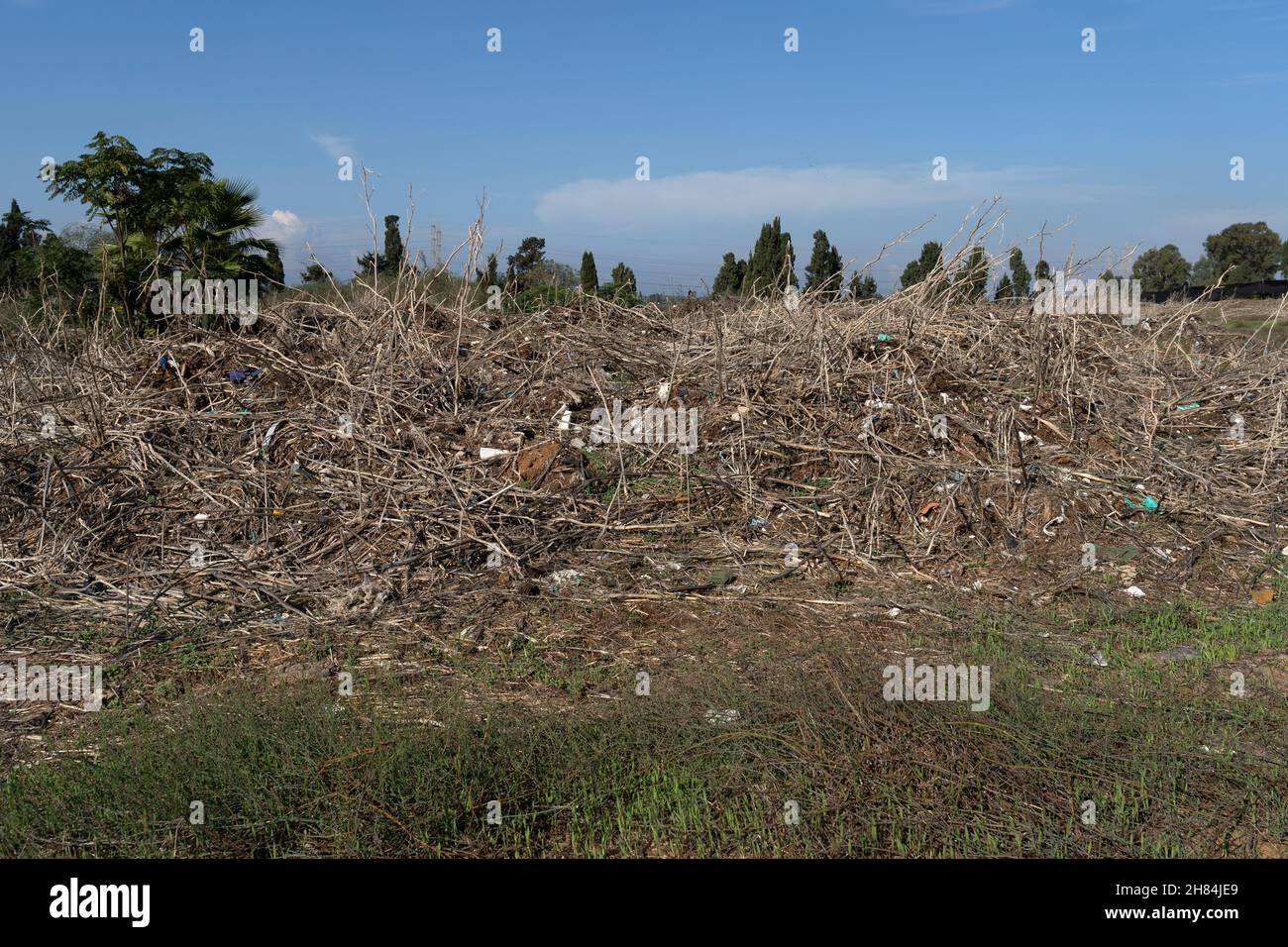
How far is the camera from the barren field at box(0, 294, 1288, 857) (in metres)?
3.20

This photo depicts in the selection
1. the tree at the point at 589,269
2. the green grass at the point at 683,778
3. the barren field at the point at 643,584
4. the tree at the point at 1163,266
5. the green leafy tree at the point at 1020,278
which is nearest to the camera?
the green grass at the point at 683,778

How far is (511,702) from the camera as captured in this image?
14.0 feet

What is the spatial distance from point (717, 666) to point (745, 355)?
390cm

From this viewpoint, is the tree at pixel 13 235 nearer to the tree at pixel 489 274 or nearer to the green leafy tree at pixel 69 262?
the green leafy tree at pixel 69 262

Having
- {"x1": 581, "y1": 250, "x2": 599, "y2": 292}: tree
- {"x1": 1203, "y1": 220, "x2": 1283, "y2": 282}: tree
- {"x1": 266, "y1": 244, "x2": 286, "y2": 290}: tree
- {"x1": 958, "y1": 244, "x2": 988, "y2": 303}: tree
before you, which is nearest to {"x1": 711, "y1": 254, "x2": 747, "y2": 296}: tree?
{"x1": 581, "y1": 250, "x2": 599, "y2": 292}: tree

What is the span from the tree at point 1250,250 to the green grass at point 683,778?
97.8 ft

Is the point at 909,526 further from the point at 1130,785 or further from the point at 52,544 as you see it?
the point at 52,544

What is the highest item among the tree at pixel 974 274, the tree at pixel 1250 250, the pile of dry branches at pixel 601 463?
the tree at pixel 1250 250

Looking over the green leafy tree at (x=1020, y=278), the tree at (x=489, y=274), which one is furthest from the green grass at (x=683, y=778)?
the green leafy tree at (x=1020, y=278)

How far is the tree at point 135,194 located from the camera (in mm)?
13898

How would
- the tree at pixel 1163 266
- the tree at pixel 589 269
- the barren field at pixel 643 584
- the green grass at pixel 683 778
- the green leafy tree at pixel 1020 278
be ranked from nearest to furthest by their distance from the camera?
the green grass at pixel 683 778, the barren field at pixel 643 584, the green leafy tree at pixel 1020 278, the tree at pixel 589 269, the tree at pixel 1163 266

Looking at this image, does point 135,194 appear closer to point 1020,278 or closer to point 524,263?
point 524,263
